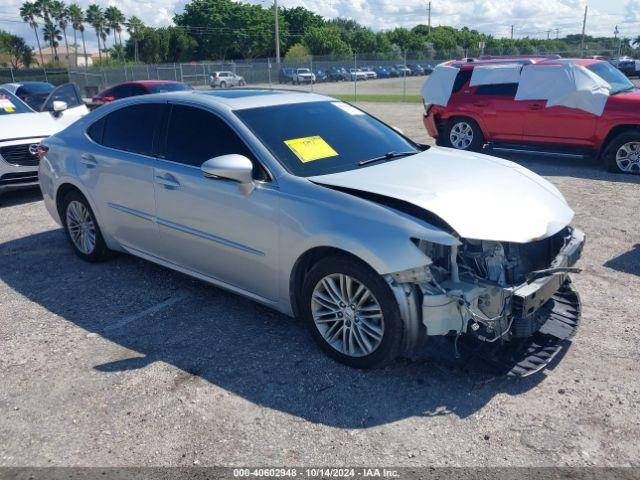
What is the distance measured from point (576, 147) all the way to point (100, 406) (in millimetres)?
8968

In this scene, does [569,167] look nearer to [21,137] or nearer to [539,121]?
[539,121]

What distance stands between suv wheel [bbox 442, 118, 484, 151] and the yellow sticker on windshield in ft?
24.5

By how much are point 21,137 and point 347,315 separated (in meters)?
6.81

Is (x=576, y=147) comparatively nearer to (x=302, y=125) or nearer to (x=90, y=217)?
(x=302, y=125)

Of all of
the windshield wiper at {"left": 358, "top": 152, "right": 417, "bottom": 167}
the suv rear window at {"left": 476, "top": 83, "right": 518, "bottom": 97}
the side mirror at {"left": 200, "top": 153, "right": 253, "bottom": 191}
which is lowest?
the windshield wiper at {"left": 358, "top": 152, "right": 417, "bottom": 167}

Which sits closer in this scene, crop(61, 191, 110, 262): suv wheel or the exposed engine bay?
the exposed engine bay

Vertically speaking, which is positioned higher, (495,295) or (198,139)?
(198,139)

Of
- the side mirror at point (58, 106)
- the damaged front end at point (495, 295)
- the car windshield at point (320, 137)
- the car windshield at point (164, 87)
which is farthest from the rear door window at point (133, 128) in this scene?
the car windshield at point (164, 87)

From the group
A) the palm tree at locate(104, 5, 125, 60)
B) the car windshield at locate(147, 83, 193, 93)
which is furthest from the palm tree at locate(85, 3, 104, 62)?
the car windshield at locate(147, 83, 193, 93)

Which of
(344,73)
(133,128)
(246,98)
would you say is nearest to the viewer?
(246,98)

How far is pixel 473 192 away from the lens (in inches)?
142

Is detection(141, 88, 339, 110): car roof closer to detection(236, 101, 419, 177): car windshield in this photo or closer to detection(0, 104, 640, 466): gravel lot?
detection(236, 101, 419, 177): car windshield

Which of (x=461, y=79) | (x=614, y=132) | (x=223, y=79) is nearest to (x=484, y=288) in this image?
(x=614, y=132)

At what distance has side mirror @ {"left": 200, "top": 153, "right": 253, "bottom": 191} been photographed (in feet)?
12.1
